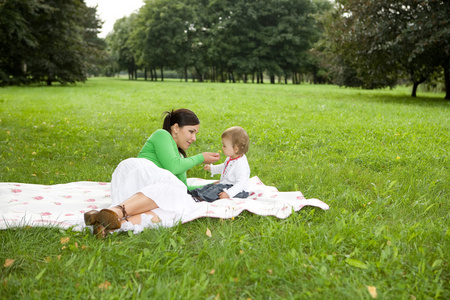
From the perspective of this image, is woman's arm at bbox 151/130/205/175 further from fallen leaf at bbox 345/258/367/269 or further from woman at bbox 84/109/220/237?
fallen leaf at bbox 345/258/367/269

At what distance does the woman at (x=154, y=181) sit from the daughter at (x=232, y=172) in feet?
0.87

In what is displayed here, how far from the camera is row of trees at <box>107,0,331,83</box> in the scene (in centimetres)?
5034

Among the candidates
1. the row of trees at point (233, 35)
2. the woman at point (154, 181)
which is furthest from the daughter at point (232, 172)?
the row of trees at point (233, 35)

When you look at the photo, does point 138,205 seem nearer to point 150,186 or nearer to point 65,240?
point 150,186

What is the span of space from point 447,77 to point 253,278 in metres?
19.7

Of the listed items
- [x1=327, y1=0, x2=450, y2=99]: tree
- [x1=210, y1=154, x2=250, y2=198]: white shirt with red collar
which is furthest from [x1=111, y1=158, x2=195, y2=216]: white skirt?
[x1=327, y1=0, x2=450, y2=99]: tree

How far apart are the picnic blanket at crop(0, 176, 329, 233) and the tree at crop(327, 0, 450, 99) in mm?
12759

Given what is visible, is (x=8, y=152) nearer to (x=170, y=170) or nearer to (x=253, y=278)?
(x=170, y=170)

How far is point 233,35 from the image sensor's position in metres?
51.8

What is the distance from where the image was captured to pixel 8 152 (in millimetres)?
6258

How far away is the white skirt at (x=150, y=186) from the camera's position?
334 cm

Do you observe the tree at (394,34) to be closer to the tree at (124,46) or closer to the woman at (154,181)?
the woman at (154,181)

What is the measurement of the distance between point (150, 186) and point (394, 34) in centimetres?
1581

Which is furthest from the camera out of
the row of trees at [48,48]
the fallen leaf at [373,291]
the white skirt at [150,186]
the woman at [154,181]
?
the row of trees at [48,48]
